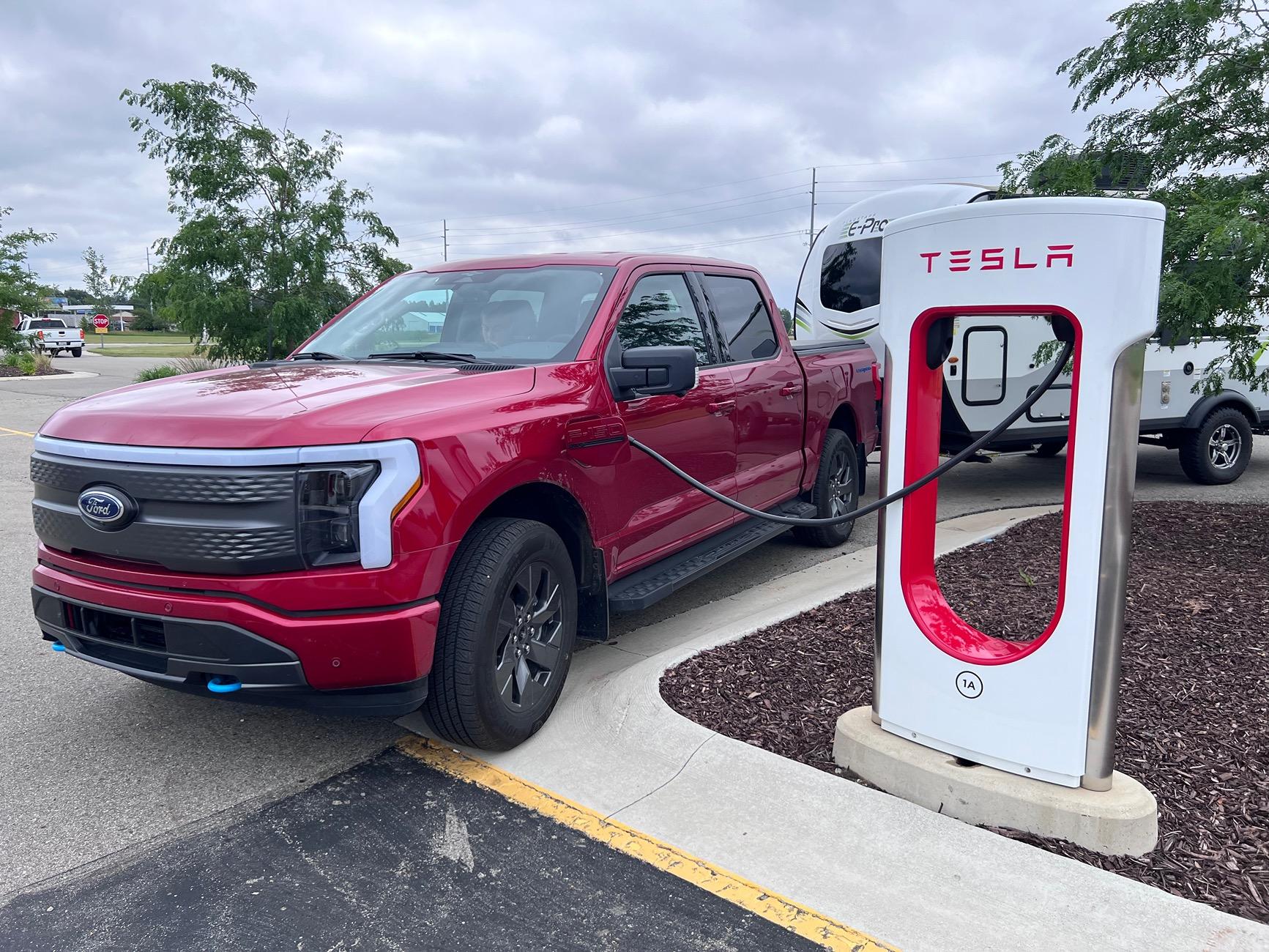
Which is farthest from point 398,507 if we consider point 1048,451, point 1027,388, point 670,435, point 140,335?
point 140,335

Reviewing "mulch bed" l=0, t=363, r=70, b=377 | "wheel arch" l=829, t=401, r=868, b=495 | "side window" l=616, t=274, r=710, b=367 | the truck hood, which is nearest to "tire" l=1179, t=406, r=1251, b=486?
"wheel arch" l=829, t=401, r=868, b=495

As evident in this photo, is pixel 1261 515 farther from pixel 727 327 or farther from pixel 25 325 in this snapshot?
pixel 25 325

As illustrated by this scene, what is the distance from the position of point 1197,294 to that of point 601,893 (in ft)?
14.8

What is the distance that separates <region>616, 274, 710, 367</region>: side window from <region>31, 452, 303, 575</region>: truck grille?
1.85m

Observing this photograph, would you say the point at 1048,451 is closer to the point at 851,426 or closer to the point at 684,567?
the point at 851,426

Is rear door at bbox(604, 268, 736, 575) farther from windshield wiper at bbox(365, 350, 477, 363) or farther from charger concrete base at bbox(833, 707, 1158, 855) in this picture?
charger concrete base at bbox(833, 707, 1158, 855)

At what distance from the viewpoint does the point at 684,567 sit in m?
4.74

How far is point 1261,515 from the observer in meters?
7.09

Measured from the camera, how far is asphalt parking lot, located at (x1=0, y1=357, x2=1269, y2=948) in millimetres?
2975

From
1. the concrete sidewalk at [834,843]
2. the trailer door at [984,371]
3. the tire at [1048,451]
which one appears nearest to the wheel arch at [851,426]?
the trailer door at [984,371]

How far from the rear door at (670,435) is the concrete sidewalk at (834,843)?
67 cm

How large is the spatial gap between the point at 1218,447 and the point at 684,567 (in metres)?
7.06

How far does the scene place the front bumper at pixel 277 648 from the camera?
3047mm

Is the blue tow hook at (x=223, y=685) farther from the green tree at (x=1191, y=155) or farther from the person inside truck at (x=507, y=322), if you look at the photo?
the green tree at (x=1191, y=155)
